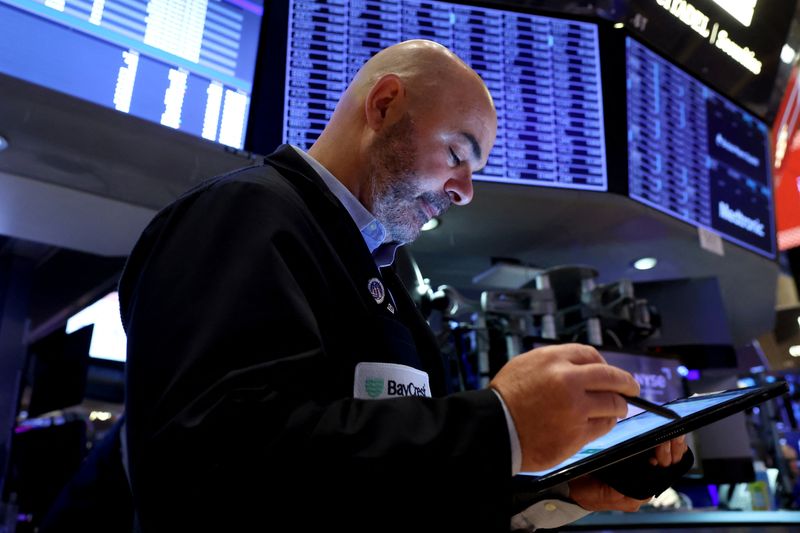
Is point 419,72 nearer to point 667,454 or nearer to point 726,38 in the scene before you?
point 667,454

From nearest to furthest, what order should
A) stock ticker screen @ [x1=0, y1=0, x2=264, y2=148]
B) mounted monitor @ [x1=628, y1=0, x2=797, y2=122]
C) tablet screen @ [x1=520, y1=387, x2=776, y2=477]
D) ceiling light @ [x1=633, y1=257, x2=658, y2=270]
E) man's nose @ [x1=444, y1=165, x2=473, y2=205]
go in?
tablet screen @ [x1=520, y1=387, x2=776, y2=477], man's nose @ [x1=444, y1=165, x2=473, y2=205], stock ticker screen @ [x1=0, y1=0, x2=264, y2=148], mounted monitor @ [x1=628, y1=0, x2=797, y2=122], ceiling light @ [x1=633, y1=257, x2=658, y2=270]

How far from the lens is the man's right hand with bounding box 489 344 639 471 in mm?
558

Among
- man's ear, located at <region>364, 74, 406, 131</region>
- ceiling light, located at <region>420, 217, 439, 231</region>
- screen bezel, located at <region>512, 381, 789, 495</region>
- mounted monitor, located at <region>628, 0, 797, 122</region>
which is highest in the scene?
mounted monitor, located at <region>628, 0, 797, 122</region>

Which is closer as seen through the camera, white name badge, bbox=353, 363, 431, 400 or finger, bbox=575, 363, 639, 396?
finger, bbox=575, 363, 639, 396

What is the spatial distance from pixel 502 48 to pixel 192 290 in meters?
1.86

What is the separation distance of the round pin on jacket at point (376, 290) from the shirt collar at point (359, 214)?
0.13m

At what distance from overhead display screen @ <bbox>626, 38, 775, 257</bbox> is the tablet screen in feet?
5.28

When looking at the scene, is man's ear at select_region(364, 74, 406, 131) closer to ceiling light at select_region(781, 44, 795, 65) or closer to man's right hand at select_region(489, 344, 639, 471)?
man's right hand at select_region(489, 344, 639, 471)

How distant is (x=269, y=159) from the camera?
901 mm

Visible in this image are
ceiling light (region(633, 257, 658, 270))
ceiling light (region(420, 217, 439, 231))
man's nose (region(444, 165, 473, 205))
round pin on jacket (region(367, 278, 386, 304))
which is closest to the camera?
round pin on jacket (region(367, 278, 386, 304))

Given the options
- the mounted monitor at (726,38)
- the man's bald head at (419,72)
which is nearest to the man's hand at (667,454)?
the man's bald head at (419,72)

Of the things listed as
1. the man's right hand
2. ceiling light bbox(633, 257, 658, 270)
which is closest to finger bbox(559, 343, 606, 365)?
the man's right hand

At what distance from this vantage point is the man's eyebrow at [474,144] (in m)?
1.02

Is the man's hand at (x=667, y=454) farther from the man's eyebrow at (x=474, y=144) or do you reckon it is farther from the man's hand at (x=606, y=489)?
the man's eyebrow at (x=474, y=144)
